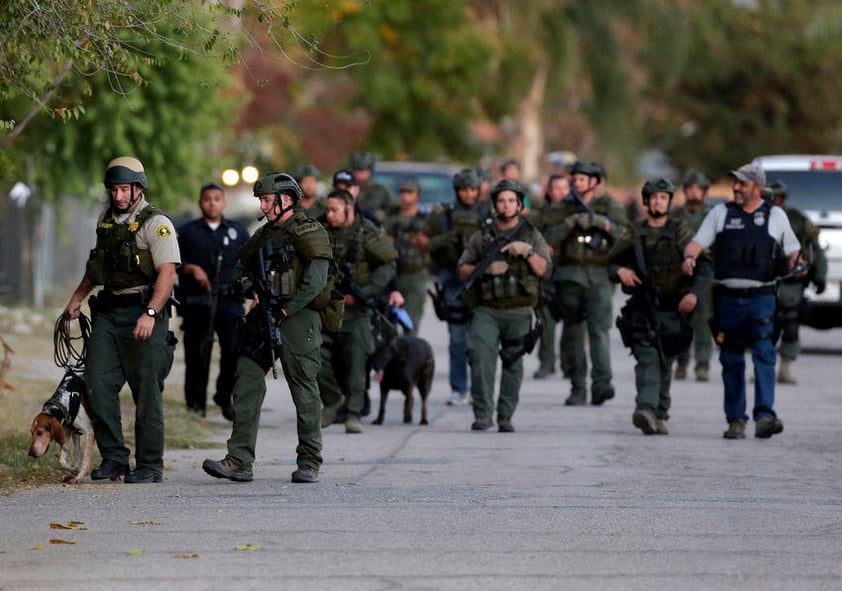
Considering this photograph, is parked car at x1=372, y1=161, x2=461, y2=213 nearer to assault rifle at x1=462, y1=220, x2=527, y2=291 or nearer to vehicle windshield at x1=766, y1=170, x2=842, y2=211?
vehicle windshield at x1=766, y1=170, x2=842, y2=211

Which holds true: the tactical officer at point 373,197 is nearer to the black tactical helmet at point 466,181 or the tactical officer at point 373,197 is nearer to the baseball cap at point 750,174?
the black tactical helmet at point 466,181

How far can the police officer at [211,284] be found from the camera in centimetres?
1495

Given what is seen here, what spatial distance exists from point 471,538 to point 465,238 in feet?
25.3

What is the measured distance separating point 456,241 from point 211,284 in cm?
256

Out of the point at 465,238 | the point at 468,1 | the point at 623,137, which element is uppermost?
the point at 468,1

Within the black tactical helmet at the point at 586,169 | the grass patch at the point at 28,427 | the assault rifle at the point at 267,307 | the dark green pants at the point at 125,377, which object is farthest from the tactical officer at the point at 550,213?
the dark green pants at the point at 125,377

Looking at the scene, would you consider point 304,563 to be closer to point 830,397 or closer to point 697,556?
point 697,556

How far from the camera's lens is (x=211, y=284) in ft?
49.5

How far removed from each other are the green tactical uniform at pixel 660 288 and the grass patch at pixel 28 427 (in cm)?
320

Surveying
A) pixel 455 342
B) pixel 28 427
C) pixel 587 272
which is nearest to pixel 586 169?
pixel 587 272

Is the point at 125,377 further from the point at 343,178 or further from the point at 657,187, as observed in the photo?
the point at 657,187

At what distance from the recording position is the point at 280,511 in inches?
400

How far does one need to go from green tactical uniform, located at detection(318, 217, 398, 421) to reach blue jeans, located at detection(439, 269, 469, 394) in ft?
6.46

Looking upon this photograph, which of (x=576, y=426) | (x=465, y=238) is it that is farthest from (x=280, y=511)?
(x=465, y=238)
